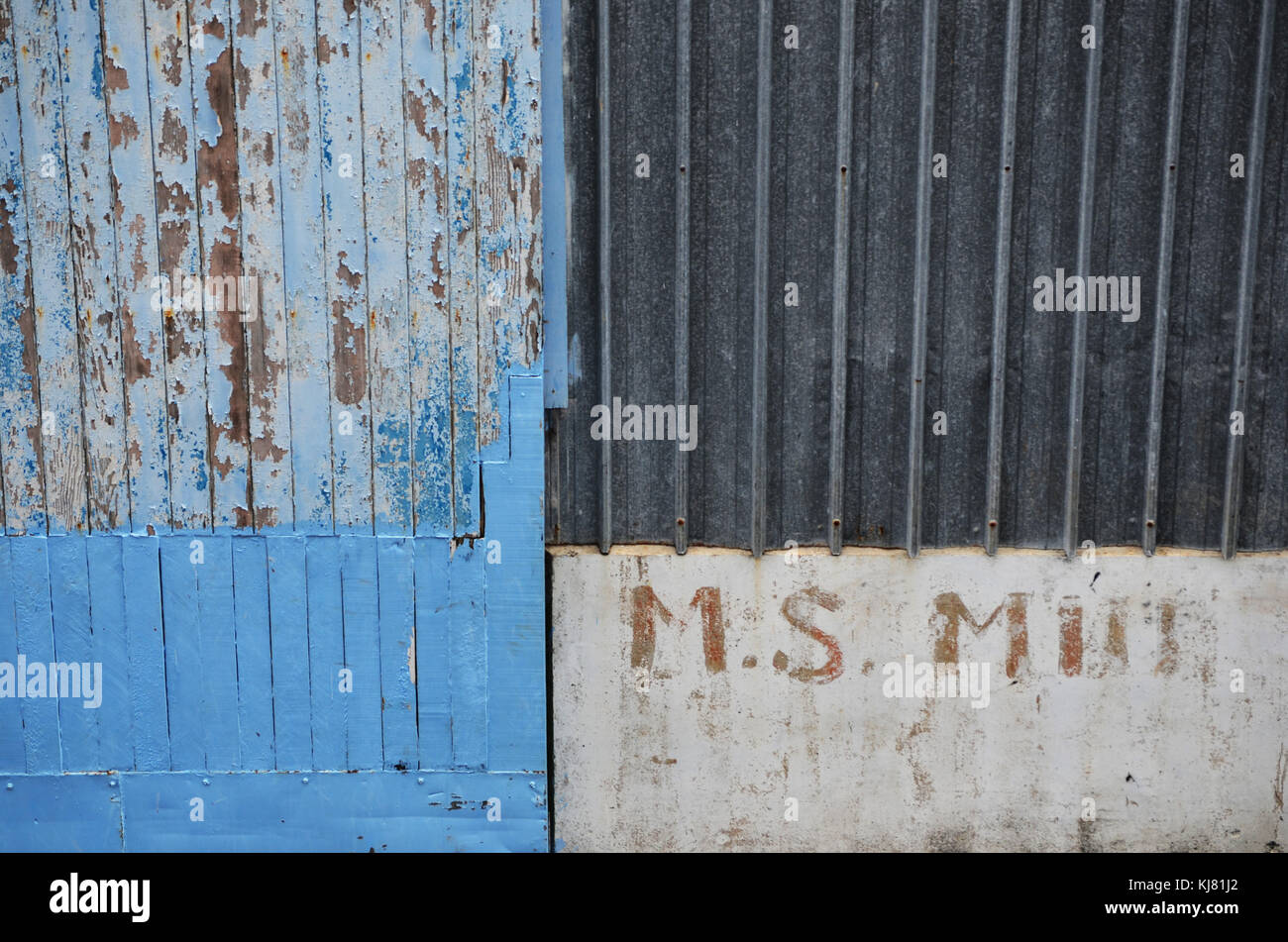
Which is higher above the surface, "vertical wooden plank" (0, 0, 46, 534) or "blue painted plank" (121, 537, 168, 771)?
"vertical wooden plank" (0, 0, 46, 534)

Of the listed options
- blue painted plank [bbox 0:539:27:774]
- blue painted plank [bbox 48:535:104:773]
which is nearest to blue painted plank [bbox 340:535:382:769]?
blue painted plank [bbox 48:535:104:773]

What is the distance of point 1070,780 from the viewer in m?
3.59

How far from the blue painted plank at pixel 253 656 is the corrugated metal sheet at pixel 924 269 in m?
A: 1.13

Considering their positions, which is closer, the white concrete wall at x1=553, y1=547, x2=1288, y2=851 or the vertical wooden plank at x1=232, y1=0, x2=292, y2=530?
the vertical wooden plank at x1=232, y1=0, x2=292, y2=530

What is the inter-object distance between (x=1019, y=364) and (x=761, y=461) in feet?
3.59

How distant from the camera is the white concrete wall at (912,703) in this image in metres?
3.53

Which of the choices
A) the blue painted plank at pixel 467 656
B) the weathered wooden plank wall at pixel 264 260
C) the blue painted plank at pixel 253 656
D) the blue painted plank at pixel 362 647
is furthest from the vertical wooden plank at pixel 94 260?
the blue painted plank at pixel 467 656

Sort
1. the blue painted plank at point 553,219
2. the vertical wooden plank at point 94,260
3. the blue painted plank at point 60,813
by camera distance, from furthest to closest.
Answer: the blue painted plank at point 60,813 → the blue painted plank at point 553,219 → the vertical wooden plank at point 94,260

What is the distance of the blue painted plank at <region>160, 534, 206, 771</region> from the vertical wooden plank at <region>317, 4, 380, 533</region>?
603 millimetres

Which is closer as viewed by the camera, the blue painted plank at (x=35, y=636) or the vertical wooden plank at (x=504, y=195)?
the vertical wooden plank at (x=504, y=195)

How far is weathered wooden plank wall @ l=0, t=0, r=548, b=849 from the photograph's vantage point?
3254 millimetres

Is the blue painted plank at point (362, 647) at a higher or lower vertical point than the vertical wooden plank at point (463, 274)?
lower

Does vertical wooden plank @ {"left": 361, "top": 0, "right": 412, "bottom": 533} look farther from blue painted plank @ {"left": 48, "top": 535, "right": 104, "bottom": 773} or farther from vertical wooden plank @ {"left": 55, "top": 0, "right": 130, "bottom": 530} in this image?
blue painted plank @ {"left": 48, "top": 535, "right": 104, "bottom": 773}

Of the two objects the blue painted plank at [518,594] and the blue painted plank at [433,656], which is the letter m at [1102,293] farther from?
the blue painted plank at [433,656]
